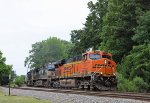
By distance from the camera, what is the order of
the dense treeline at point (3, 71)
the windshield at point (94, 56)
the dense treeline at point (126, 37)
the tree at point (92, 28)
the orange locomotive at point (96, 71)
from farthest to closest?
the dense treeline at point (3, 71)
the tree at point (92, 28)
the dense treeline at point (126, 37)
the windshield at point (94, 56)
the orange locomotive at point (96, 71)

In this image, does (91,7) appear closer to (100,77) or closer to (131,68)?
(131,68)

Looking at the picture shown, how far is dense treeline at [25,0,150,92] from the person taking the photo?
3803 centimetres

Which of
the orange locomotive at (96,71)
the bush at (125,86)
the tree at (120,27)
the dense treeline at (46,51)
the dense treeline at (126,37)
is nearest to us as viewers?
the orange locomotive at (96,71)

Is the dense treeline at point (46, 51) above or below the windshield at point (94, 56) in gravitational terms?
above

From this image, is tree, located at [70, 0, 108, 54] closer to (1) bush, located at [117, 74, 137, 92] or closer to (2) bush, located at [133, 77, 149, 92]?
(1) bush, located at [117, 74, 137, 92]

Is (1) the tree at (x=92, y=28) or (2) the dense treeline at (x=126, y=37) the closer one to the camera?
(2) the dense treeline at (x=126, y=37)

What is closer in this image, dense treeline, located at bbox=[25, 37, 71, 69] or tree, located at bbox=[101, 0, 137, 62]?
tree, located at bbox=[101, 0, 137, 62]

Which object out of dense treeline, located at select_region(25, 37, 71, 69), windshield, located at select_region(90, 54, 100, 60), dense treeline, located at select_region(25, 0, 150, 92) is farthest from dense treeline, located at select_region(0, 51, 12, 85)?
dense treeline, located at select_region(25, 37, 71, 69)

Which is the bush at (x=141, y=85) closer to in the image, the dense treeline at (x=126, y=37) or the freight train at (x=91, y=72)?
the dense treeline at (x=126, y=37)

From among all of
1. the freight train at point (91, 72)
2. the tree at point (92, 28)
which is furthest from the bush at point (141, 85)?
the tree at point (92, 28)

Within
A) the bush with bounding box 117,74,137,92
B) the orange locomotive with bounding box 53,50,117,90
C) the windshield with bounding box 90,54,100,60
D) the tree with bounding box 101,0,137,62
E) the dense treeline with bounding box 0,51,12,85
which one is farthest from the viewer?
the dense treeline with bounding box 0,51,12,85

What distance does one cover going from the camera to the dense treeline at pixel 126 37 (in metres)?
38.0

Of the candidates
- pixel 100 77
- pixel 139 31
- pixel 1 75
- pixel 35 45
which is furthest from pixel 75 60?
pixel 35 45

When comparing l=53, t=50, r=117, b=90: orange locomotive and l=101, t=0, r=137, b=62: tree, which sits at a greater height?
l=101, t=0, r=137, b=62: tree
